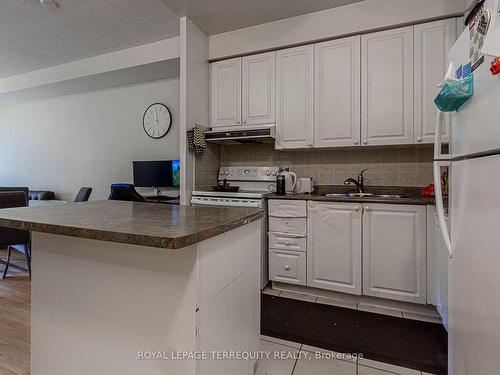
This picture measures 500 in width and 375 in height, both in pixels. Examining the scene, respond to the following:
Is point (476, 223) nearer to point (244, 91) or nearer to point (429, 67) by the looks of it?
point (429, 67)

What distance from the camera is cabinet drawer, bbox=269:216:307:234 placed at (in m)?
2.41

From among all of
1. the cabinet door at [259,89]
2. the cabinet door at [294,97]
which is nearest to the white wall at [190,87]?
the cabinet door at [259,89]

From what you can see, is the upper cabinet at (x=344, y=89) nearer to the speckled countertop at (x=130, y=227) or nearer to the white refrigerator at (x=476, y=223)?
the white refrigerator at (x=476, y=223)

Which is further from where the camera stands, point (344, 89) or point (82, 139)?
point (82, 139)

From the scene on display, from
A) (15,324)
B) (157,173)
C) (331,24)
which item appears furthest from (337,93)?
(15,324)

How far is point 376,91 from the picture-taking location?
7.98 feet

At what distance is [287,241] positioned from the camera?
2.48 m

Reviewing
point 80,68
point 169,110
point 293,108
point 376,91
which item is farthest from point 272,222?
point 80,68

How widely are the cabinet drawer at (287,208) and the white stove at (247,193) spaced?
0.09 metres

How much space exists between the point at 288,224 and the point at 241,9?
212 centimetres

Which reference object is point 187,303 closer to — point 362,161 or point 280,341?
point 280,341

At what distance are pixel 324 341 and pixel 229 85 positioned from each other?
2.63m

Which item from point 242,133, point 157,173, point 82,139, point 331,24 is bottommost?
point 157,173

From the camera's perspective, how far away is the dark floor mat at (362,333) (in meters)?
1.60
